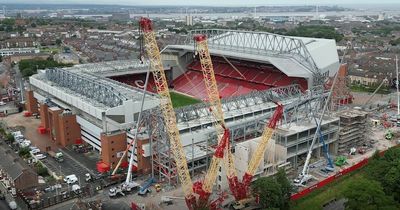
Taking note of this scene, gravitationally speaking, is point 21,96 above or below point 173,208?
above

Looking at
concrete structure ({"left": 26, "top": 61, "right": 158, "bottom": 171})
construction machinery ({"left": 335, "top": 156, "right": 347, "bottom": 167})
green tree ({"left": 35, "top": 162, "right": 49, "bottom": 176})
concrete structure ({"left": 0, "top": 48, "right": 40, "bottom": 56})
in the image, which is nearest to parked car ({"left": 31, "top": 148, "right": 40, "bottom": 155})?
concrete structure ({"left": 26, "top": 61, "right": 158, "bottom": 171})

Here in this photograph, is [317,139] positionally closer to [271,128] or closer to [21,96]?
[271,128]

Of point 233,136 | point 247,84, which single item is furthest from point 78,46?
point 233,136

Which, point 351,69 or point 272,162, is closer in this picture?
point 272,162

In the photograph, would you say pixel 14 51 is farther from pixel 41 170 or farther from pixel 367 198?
pixel 367 198

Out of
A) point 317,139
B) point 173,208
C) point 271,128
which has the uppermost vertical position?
point 271,128

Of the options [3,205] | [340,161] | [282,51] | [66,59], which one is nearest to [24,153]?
[3,205]
